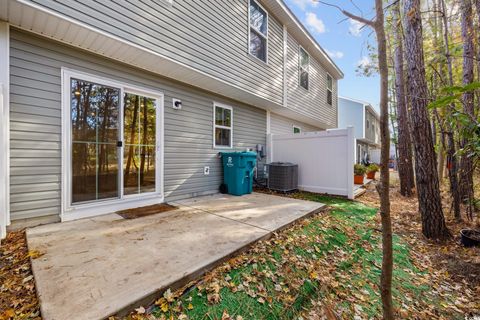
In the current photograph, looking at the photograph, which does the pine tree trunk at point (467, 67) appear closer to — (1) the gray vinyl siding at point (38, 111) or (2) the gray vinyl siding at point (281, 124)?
(2) the gray vinyl siding at point (281, 124)

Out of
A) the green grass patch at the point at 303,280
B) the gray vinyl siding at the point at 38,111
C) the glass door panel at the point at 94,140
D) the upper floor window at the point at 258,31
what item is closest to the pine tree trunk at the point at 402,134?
the upper floor window at the point at 258,31

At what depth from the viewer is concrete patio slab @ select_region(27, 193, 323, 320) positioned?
5.24 ft

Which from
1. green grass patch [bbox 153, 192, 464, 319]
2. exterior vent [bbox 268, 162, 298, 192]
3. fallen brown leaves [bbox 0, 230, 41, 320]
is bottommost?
green grass patch [bbox 153, 192, 464, 319]

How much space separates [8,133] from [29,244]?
149 cm

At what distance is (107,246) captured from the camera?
2.46 meters

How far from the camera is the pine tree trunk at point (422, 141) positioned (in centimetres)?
361

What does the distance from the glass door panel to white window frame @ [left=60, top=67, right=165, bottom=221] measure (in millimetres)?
66

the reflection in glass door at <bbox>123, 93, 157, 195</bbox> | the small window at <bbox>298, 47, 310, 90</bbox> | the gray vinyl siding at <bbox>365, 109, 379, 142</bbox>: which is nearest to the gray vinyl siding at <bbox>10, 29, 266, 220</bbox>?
the reflection in glass door at <bbox>123, 93, 157, 195</bbox>

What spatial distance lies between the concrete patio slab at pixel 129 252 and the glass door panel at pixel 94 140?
20.3 inches

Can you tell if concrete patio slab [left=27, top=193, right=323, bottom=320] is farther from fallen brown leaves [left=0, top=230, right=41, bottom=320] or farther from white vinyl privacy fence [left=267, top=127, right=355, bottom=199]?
white vinyl privacy fence [left=267, top=127, right=355, bottom=199]

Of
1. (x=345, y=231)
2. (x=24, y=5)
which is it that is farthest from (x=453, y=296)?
(x=24, y=5)

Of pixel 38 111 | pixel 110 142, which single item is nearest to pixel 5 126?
pixel 38 111

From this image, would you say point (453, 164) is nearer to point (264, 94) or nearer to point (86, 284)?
point (264, 94)

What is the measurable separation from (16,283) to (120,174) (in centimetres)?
223
